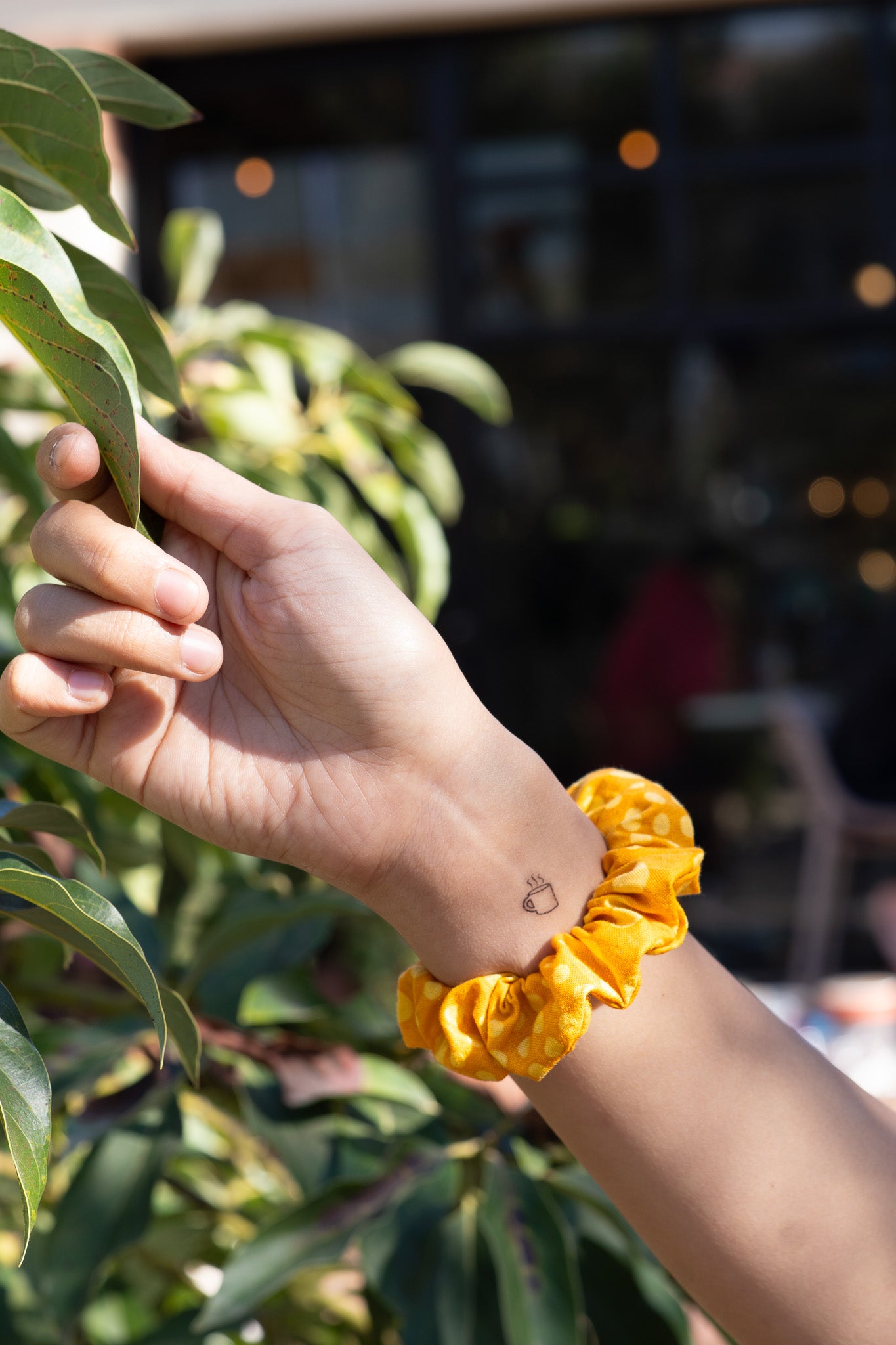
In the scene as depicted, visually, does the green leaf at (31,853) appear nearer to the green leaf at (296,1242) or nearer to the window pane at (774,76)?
the green leaf at (296,1242)

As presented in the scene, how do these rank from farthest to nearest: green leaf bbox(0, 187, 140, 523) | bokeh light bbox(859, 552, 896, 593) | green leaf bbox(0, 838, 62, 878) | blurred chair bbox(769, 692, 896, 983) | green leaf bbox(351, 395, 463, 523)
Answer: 1. bokeh light bbox(859, 552, 896, 593)
2. blurred chair bbox(769, 692, 896, 983)
3. green leaf bbox(351, 395, 463, 523)
4. green leaf bbox(0, 838, 62, 878)
5. green leaf bbox(0, 187, 140, 523)

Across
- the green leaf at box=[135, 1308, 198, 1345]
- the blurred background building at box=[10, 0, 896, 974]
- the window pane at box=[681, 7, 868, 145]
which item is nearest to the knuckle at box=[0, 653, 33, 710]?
the green leaf at box=[135, 1308, 198, 1345]

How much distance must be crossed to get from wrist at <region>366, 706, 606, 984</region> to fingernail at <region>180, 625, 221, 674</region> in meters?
0.12

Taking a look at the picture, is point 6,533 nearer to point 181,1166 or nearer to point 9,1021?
point 181,1166

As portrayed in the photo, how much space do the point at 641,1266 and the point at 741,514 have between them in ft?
11.9

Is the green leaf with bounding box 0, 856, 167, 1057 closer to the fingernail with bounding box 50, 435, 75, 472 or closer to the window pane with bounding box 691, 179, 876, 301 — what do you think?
the fingernail with bounding box 50, 435, 75, 472

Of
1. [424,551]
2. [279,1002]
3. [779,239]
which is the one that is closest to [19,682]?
[279,1002]

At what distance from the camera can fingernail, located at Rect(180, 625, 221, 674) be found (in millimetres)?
510

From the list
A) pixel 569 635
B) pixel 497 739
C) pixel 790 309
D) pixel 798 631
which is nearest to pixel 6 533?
pixel 497 739

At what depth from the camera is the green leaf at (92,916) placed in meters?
0.44

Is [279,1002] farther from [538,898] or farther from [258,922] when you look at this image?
[538,898]

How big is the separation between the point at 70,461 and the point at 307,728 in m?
0.18

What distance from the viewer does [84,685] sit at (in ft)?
1.70

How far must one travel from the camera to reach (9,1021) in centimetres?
47
